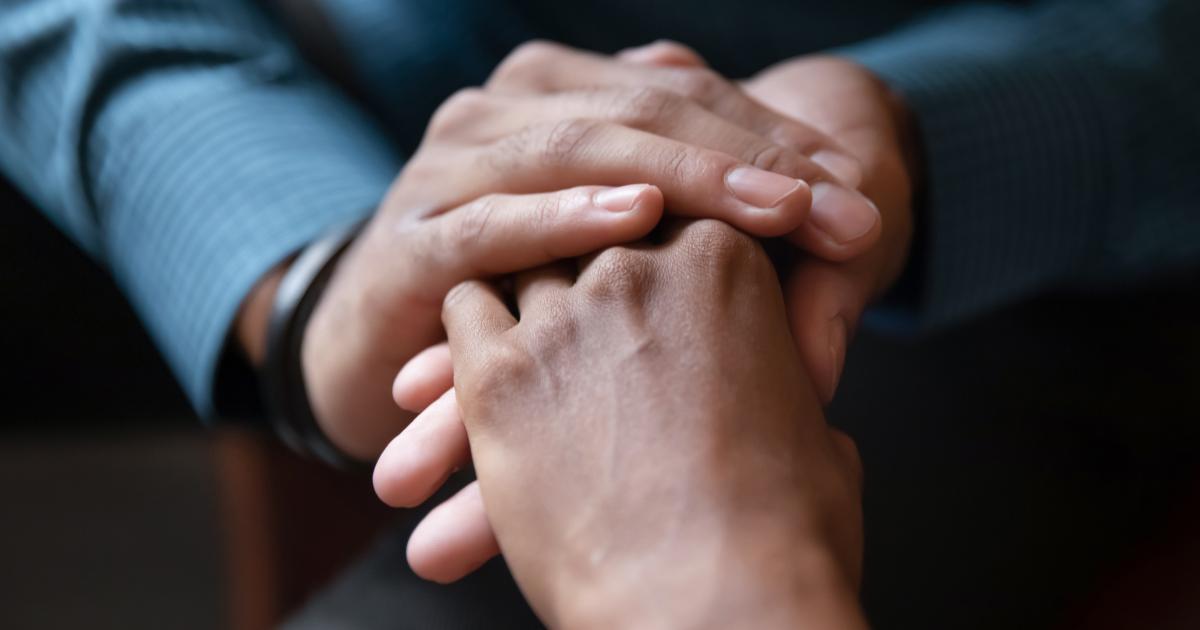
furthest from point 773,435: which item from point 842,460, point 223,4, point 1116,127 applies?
point 223,4

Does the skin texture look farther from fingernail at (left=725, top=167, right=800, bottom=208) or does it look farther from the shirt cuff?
the shirt cuff

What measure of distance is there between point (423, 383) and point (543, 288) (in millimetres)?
54

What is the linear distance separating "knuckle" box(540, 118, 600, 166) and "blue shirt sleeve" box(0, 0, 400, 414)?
5.7 inches

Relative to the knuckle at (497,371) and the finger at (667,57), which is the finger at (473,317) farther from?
the finger at (667,57)

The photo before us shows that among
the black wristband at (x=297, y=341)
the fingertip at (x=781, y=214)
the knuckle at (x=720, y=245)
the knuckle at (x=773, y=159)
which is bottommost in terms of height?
the black wristband at (x=297, y=341)

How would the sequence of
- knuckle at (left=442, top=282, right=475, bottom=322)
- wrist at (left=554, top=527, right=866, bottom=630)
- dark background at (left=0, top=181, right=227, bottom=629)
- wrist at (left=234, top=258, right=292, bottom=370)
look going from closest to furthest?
wrist at (left=554, top=527, right=866, bottom=630) → knuckle at (left=442, top=282, right=475, bottom=322) → wrist at (left=234, top=258, right=292, bottom=370) → dark background at (left=0, top=181, right=227, bottom=629)

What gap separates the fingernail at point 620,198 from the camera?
0.33 meters

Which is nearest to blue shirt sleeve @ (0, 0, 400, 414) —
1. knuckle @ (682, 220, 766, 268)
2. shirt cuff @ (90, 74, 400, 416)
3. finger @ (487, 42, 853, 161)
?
shirt cuff @ (90, 74, 400, 416)

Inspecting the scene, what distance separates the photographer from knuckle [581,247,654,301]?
317 mm

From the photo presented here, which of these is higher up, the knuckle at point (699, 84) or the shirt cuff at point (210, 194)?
the knuckle at point (699, 84)

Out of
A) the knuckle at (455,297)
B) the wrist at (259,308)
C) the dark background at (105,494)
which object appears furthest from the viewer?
the dark background at (105,494)

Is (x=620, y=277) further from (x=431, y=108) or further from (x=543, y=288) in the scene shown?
(x=431, y=108)

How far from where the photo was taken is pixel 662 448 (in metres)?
0.28

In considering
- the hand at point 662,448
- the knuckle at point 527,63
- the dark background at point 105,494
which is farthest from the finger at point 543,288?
the dark background at point 105,494
